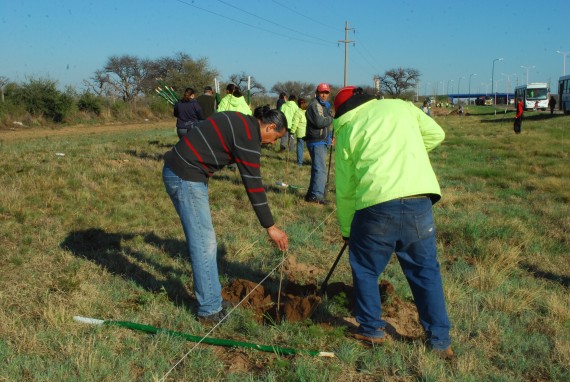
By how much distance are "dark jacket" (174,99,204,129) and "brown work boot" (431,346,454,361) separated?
28.6ft

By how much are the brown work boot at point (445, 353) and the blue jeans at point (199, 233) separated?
1.72 meters

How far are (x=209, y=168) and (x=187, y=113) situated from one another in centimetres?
760

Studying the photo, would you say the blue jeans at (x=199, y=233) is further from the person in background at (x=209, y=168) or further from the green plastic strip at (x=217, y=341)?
the green plastic strip at (x=217, y=341)

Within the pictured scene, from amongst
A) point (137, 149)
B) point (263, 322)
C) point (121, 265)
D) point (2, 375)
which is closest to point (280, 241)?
point (263, 322)

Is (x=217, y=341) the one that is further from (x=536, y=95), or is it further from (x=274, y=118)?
(x=536, y=95)

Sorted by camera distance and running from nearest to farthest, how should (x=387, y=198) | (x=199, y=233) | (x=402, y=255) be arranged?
(x=387, y=198)
(x=402, y=255)
(x=199, y=233)

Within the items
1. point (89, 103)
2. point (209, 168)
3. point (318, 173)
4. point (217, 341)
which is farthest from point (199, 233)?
point (89, 103)

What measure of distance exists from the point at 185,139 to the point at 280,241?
1.08m

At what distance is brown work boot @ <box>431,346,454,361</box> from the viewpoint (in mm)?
3676

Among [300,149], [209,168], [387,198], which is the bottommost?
[300,149]

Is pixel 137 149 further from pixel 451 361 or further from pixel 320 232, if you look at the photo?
pixel 451 361

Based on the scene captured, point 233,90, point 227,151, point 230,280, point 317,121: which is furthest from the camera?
point 233,90

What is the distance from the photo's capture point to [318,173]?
918 cm

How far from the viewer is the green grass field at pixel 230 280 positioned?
357 centimetres
